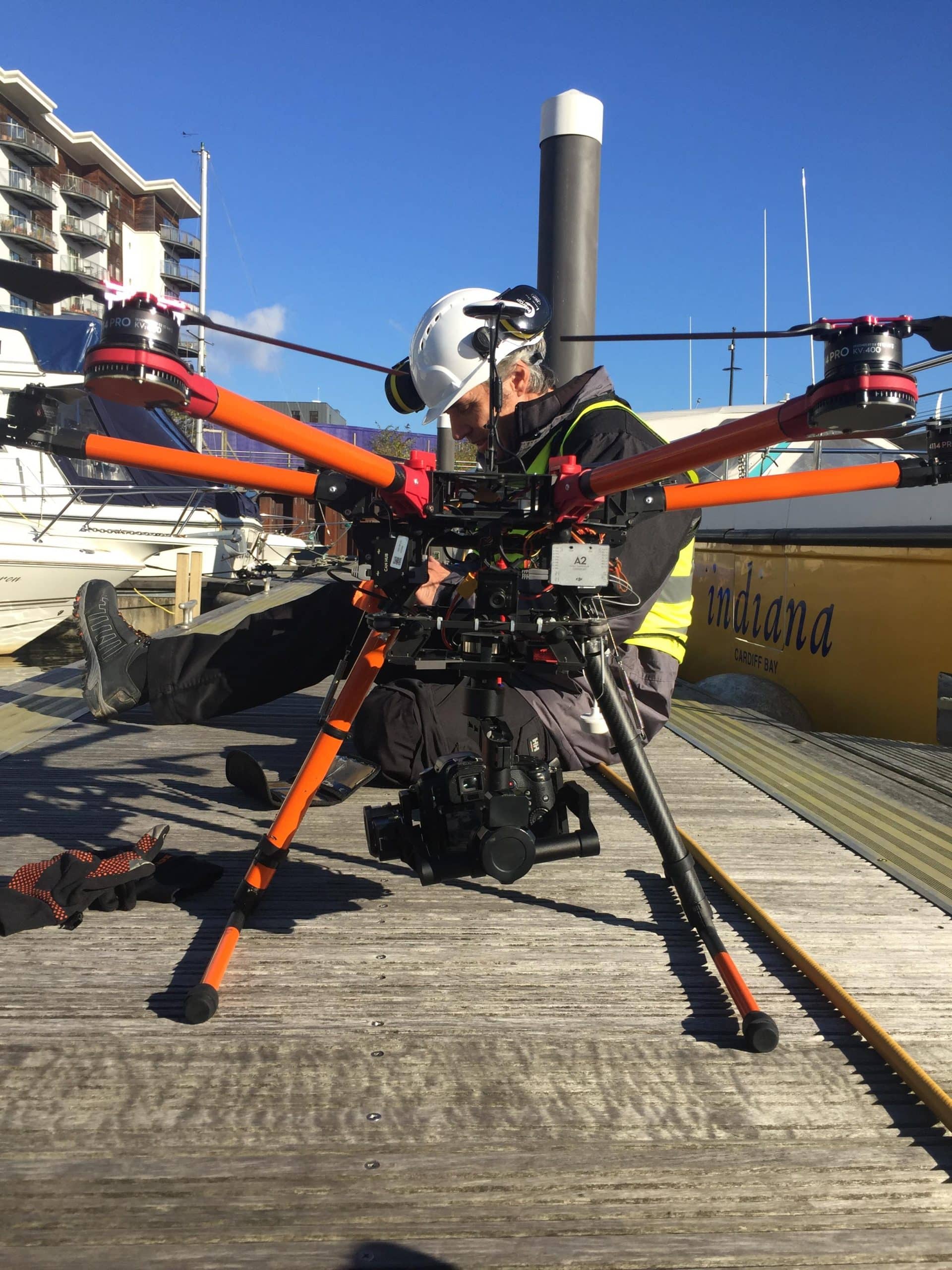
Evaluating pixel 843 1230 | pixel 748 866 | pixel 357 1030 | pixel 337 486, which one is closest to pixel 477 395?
pixel 337 486

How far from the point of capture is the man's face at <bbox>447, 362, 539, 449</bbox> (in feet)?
8.96

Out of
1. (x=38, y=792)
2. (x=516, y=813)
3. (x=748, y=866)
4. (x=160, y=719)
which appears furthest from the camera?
(x=160, y=719)

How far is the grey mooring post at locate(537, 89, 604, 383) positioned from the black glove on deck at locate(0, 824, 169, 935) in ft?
13.1

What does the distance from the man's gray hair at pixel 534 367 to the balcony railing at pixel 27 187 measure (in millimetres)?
50459

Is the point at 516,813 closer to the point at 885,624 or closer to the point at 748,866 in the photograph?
the point at 748,866

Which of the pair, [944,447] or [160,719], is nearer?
[944,447]

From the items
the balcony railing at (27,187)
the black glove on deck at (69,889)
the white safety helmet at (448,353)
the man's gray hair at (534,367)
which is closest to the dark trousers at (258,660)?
the white safety helmet at (448,353)

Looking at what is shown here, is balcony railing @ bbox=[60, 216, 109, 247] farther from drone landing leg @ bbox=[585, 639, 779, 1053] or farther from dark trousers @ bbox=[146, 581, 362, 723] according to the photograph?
drone landing leg @ bbox=[585, 639, 779, 1053]

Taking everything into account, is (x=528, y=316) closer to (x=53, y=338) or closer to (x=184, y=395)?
(x=184, y=395)

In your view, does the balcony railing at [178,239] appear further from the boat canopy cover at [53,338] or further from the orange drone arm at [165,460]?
the orange drone arm at [165,460]

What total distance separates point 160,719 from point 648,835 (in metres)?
1.89

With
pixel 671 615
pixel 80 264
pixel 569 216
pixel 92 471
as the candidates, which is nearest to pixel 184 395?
pixel 671 615

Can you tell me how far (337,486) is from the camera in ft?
5.58

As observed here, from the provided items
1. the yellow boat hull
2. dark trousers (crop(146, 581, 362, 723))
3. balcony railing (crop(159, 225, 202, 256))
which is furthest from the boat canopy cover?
balcony railing (crop(159, 225, 202, 256))
